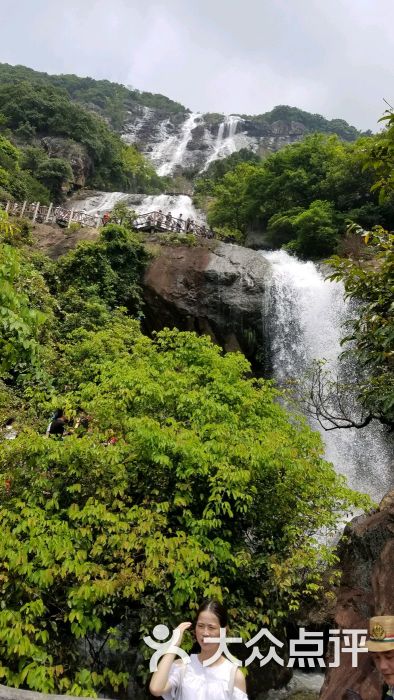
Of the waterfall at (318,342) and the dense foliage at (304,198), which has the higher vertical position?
the dense foliage at (304,198)

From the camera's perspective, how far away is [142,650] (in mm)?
4398

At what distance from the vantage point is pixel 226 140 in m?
67.6

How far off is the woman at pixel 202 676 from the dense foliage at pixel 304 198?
19122 mm

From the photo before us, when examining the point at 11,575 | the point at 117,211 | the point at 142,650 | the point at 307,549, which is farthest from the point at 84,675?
the point at 117,211

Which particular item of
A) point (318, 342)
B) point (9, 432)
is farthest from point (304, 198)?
point (9, 432)

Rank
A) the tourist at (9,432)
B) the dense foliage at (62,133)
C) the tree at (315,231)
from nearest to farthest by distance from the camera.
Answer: the tourist at (9,432), the tree at (315,231), the dense foliage at (62,133)

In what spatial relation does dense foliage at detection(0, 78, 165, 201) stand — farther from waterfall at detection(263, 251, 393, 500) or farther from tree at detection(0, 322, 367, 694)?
tree at detection(0, 322, 367, 694)

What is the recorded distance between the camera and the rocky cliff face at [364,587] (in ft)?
15.0

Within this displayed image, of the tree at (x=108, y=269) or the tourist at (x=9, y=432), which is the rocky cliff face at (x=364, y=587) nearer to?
the tourist at (x=9, y=432)

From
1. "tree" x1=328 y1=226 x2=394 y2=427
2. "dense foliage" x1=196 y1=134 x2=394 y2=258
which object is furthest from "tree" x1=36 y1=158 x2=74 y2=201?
"tree" x1=328 y1=226 x2=394 y2=427

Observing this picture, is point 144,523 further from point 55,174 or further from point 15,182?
point 55,174

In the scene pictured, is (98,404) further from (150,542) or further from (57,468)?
(150,542)

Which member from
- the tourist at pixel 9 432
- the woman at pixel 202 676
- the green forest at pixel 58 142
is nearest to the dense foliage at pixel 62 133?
the green forest at pixel 58 142

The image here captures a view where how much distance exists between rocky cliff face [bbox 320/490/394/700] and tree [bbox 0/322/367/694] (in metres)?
0.43
